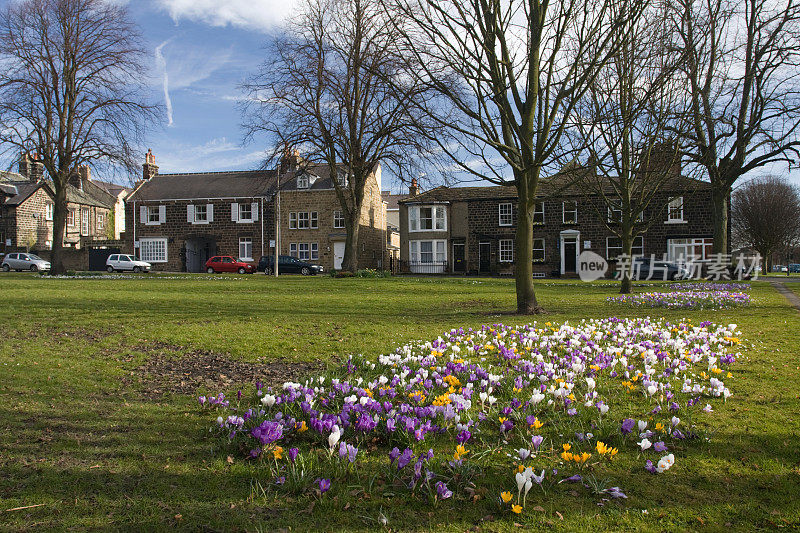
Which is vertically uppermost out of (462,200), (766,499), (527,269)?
(462,200)

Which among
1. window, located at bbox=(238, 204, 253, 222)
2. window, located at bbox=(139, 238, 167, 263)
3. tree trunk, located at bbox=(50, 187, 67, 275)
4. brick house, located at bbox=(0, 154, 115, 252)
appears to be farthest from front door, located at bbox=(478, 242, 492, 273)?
brick house, located at bbox=(0, 154, 115, 252)

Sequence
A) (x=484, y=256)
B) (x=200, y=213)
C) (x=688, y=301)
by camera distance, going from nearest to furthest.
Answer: (x=688, y=301), (x=484, y=256), (x=200, y=213)

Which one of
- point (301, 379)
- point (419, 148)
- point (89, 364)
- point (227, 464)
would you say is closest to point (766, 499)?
point (227, 464)

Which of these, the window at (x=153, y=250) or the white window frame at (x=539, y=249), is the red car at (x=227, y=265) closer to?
the window at (x=153, y=250)

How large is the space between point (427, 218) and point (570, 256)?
11.8 m

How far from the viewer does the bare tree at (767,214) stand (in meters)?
51.6

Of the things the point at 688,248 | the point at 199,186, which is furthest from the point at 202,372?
the point at 199,186

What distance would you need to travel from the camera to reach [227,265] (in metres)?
41.1

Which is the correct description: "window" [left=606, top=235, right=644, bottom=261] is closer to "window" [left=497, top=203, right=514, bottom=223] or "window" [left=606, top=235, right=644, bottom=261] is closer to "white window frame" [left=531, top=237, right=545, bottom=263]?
"white window frame" [left=531, top=237, right=545, bottom=263]

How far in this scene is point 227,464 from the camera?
3.40m

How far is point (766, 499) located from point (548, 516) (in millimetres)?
1297

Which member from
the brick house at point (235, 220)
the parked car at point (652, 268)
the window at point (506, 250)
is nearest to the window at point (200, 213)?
the brick house at point (235, 220)

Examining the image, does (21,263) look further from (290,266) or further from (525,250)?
(525,250)

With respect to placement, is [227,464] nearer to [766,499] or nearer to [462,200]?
[766,499]
